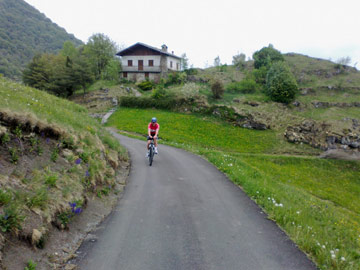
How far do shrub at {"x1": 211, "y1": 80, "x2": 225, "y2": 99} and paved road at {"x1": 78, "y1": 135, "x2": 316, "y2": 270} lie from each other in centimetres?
3013

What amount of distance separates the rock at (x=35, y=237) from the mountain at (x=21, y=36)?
95.7 meters

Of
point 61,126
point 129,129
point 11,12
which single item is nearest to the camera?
point 61,126

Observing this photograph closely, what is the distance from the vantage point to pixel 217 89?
37.6 meters

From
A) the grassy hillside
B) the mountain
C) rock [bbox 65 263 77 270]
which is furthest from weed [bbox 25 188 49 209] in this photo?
the mountain

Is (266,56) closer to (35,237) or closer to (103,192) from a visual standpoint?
(103,192)

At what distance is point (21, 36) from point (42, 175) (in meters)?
156

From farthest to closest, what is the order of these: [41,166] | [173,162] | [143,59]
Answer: [143,59], [173,162], [41,166]

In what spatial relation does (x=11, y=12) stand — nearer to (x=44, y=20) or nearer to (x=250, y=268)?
(x=44, y=20)

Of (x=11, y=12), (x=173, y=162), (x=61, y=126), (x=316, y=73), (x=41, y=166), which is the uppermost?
(x=11, y=12)

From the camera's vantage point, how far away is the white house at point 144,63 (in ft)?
165

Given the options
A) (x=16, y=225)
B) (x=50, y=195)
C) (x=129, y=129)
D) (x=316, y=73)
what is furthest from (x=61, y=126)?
(x=316, y=73)

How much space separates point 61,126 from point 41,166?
238 cm

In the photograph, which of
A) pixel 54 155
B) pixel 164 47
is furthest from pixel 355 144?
pixel 164 47

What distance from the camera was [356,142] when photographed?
26125 mm
